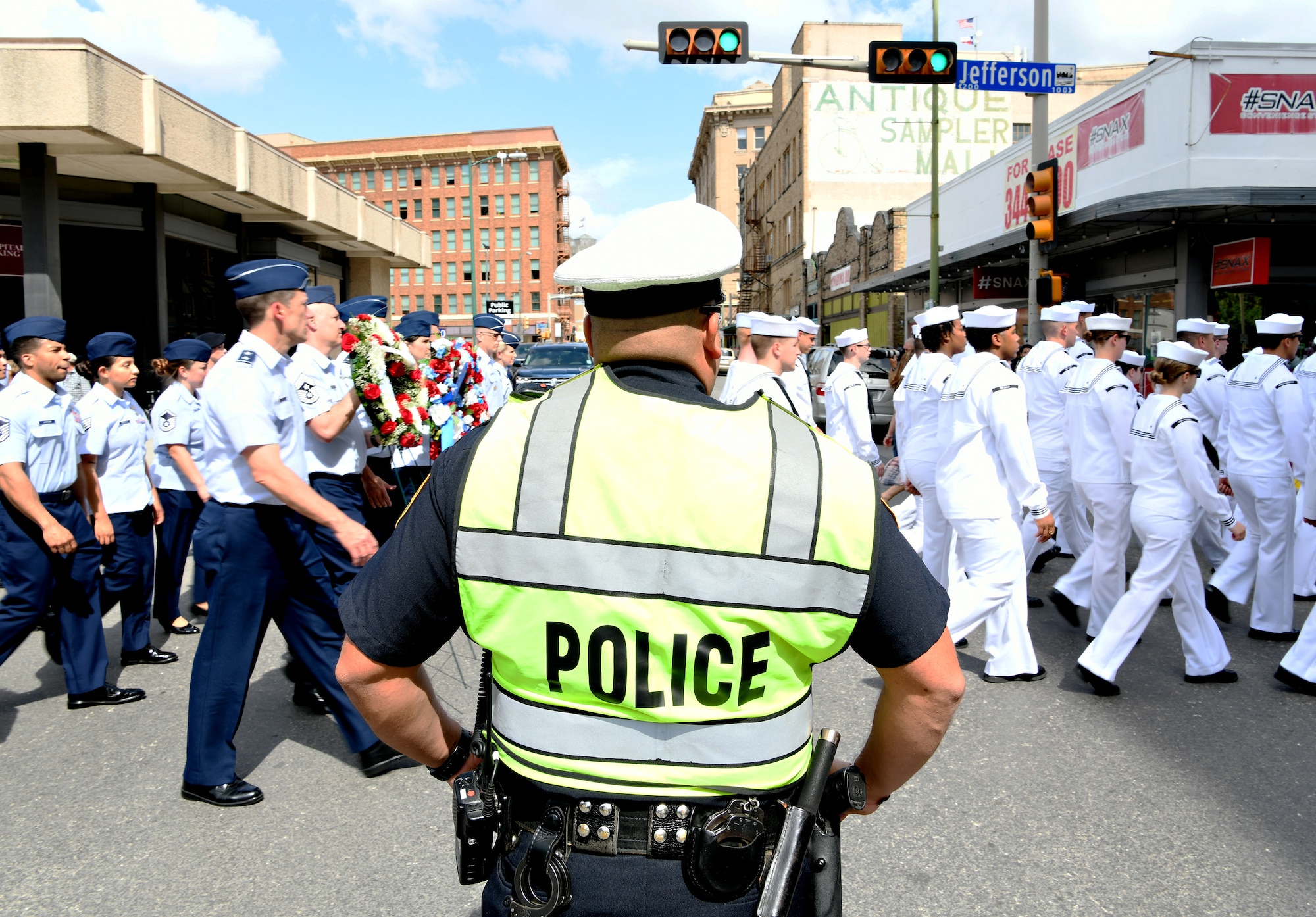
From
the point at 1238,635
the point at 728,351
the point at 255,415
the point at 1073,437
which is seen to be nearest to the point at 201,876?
the point at 255,415

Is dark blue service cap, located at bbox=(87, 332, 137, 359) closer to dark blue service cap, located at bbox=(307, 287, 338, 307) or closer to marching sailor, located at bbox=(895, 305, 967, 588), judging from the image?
dark blue service cap, located at bbox=(307, 287, 338, 307)

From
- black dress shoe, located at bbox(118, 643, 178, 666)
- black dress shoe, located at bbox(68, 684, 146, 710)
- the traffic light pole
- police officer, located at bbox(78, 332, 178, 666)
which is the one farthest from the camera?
the traffic light pole

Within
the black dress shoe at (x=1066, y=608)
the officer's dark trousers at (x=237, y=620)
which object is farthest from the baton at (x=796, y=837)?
the black dress shoe at (x=1066, y=608)

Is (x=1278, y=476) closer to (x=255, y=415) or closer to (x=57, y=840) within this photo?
(x=255, y=415)

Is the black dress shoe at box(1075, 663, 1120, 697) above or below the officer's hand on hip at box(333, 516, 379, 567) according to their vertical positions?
below

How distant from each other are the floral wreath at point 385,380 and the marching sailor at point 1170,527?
3.96 m

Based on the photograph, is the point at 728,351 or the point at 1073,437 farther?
the point at 728,351

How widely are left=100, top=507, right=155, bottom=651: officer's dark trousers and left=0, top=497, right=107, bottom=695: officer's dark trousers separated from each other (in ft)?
1.74

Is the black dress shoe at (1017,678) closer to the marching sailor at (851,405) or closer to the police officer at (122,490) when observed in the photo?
the marching sailor at (851,405)

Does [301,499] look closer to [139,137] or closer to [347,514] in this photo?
[347,514]

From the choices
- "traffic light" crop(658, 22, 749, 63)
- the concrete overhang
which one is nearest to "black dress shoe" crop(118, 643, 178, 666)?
"traffic light" crop(658, 22, 749, 63)

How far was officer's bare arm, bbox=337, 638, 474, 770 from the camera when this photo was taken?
1.73m

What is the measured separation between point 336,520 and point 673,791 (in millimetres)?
2581

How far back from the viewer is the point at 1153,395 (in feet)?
18.6
